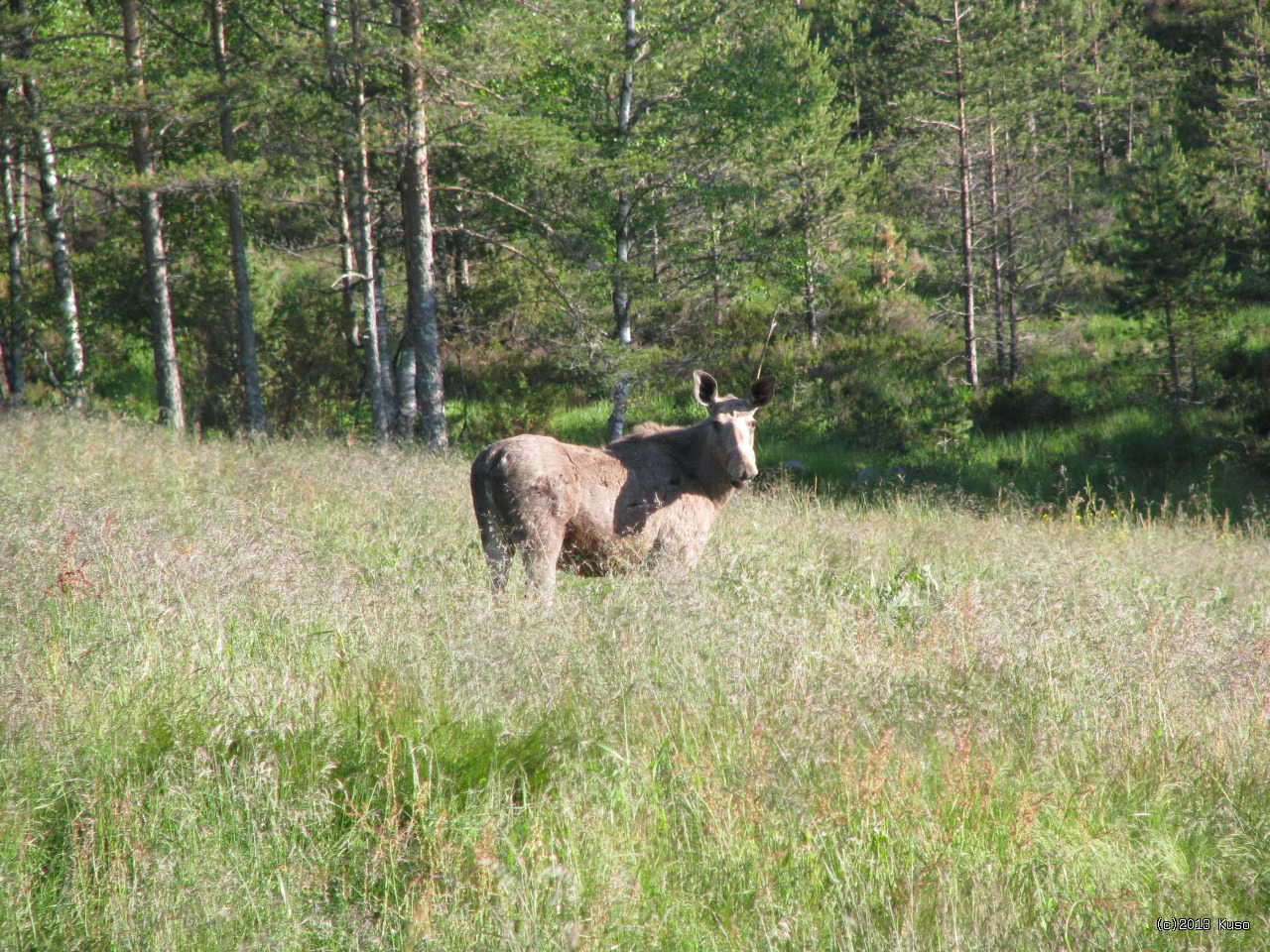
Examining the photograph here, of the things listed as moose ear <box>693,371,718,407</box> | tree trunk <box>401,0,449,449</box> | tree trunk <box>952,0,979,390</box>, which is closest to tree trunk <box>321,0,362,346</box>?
tree trunk <box>401,0,449,449</box>

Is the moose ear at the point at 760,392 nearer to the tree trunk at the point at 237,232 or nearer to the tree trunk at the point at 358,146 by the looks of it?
the tree trunk at the point at 358,146

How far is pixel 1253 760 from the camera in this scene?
4.07 m

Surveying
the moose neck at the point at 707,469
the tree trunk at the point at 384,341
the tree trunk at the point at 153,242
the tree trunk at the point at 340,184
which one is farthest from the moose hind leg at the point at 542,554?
the tree trunk at the point at 384,341

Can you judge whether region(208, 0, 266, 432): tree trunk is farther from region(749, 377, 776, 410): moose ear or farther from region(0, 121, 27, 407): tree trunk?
region(749, 377, 776, 410): moose ear

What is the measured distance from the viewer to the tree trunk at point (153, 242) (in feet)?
50.4

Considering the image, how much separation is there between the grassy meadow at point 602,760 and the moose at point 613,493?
1.48 ft

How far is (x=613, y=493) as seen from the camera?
21.8ft

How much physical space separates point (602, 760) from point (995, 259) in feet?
75.0

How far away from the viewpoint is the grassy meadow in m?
3.12

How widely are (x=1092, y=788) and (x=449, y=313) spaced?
19067mm

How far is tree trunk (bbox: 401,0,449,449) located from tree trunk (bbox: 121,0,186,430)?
154 inches

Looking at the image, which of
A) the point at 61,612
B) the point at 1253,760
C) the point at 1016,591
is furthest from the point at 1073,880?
the point at 61,612

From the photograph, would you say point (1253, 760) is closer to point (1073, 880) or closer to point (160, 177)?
point (1073, 880)

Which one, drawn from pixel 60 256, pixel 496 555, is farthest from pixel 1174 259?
pixel 60 256
